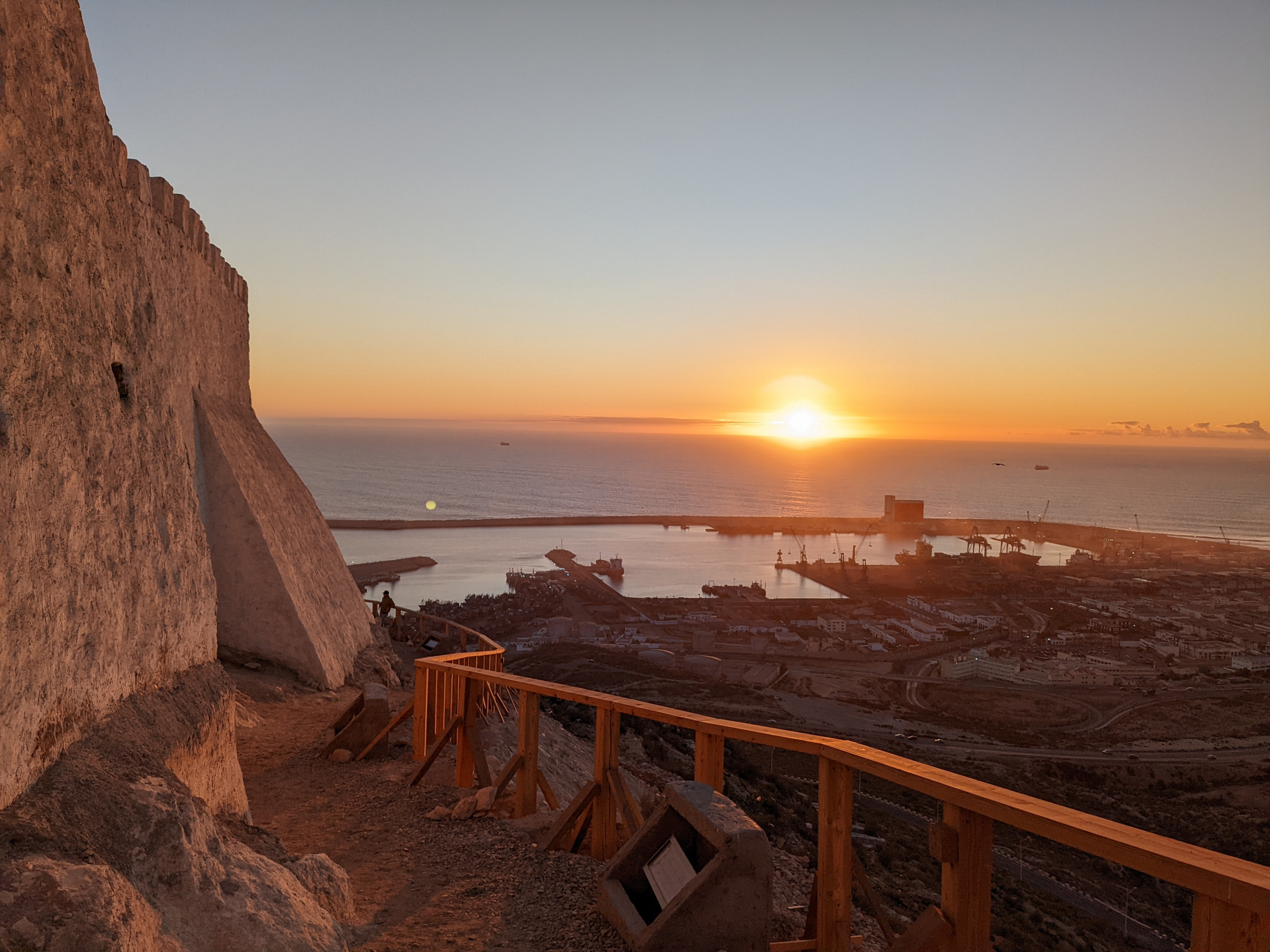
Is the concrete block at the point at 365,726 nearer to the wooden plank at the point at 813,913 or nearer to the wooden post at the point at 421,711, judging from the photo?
the wooden post at the point at 421,711

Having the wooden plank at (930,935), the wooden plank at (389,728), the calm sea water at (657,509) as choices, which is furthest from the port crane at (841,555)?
the wooden plank at (930,935)

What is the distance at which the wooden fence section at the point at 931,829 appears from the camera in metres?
2.00

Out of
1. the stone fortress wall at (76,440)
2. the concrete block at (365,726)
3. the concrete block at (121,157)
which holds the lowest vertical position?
the concrete block at (365,726)

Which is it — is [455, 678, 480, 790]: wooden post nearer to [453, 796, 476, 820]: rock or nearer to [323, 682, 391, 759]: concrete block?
[453, 796, 476, 820]: rock

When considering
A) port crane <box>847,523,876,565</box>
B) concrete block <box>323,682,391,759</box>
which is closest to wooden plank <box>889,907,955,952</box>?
concrete block <box>323,682,391,759</box>

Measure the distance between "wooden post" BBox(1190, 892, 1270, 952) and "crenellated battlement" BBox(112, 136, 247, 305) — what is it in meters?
6.62

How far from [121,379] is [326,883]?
10.5 feet

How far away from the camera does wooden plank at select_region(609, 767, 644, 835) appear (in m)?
4.71

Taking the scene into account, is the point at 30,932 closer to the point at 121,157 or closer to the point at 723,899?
the point at 723,899

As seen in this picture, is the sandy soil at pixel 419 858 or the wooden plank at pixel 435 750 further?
the wooden plank at pixel 435 750

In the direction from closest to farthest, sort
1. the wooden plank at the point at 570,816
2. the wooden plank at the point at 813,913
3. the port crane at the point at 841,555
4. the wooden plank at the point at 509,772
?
the wooden plank at the point at 813,913
the wooden plank at the point at 570,816
the wooden plank at the point at 509,772
the port crane at the point at 841,555

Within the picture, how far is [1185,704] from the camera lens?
115ft

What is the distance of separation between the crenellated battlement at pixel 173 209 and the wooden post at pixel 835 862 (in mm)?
5722

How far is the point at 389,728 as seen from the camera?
24.9ft
